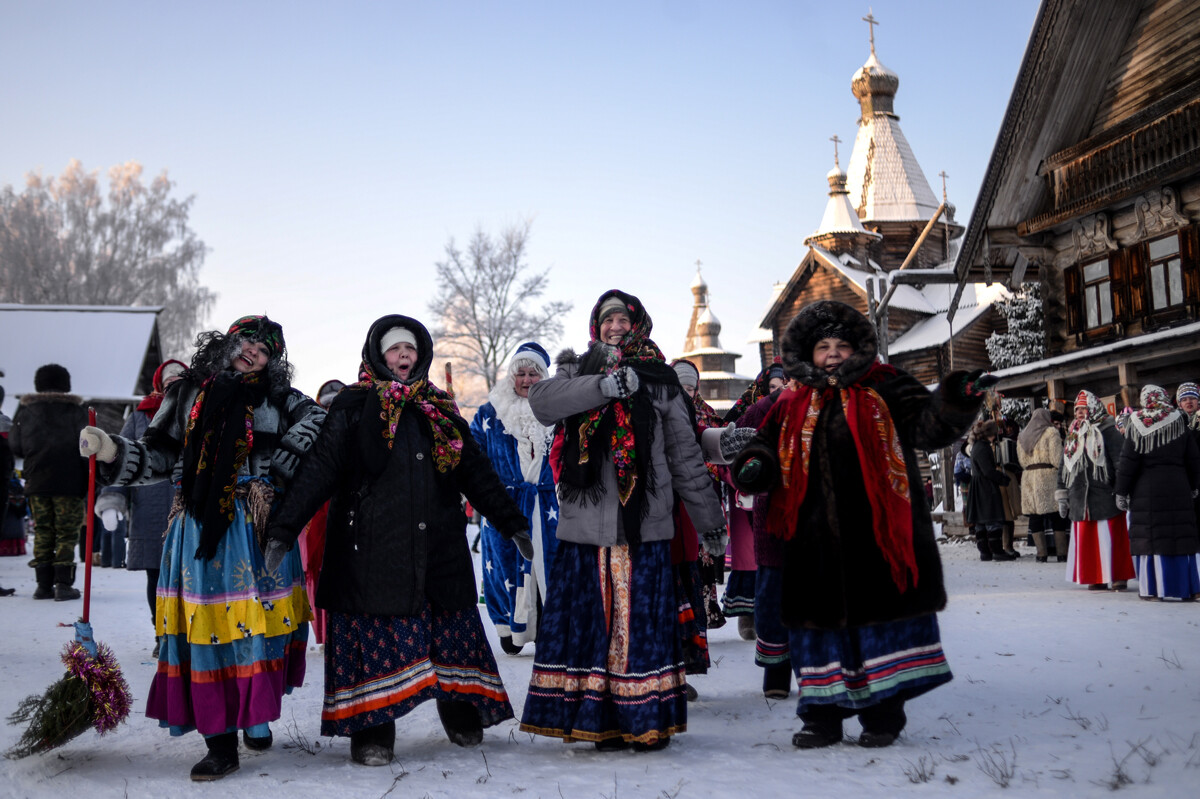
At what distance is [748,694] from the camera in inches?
215

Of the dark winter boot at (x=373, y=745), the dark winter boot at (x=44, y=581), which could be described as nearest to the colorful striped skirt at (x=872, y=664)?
the dark winter boot at (x=373, y=745)

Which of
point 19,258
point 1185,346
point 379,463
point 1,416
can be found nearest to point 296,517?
point 379,463

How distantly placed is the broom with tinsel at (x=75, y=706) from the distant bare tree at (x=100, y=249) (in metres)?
37.6

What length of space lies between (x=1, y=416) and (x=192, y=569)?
26.8 feet

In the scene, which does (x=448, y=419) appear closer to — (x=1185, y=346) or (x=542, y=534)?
(x=542, y=534)

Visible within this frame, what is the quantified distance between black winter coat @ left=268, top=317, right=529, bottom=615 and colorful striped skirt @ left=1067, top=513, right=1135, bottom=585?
305 inches

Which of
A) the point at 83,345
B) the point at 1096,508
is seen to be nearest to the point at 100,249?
the point at 83,345

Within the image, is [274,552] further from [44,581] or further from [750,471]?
[44,581]

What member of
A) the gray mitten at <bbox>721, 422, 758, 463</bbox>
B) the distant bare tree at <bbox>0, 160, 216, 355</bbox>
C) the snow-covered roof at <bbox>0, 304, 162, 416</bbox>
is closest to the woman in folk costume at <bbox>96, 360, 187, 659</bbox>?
the gray mitten at <bbox>721, 422, 758, 463</bbox>

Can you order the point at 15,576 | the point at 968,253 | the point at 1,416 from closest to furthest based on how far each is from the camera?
1. the point at 1,416
2. the point at 15,576
3. the point at 968,253

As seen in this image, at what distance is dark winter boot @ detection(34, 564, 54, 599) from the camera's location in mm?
10125

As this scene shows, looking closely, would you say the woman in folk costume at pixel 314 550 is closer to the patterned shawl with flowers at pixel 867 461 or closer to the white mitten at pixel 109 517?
the white mitten at pixel 109 517

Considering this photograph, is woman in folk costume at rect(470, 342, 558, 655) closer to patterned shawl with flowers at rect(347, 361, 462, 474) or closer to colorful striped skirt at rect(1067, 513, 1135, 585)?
patterned shawl with flowers at rect(347, 361, 462, 474)

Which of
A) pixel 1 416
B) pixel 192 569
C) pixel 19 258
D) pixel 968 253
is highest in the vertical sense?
pixel 19 258
